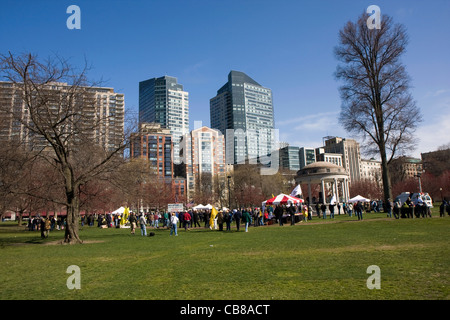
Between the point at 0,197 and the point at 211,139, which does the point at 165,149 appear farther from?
the point at 0,197

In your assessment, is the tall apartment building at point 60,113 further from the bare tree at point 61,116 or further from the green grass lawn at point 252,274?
the green grass lawn at point 252,274

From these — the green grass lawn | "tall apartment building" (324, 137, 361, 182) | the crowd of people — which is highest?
"tall apartment building" (324, 137, 361, 182)

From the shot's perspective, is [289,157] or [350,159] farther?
[289,157]

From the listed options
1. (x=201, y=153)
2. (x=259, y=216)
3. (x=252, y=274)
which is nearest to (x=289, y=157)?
(x=201, y=153)

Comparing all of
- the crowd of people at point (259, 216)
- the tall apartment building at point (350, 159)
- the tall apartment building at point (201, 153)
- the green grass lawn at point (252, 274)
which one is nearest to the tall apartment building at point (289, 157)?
the tall apartment building at point (350, 159)

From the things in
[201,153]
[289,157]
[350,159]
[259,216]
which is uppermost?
[289,157]

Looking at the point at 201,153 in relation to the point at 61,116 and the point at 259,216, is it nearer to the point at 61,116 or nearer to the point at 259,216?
the point at 259,216

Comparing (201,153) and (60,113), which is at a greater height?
(201,153)

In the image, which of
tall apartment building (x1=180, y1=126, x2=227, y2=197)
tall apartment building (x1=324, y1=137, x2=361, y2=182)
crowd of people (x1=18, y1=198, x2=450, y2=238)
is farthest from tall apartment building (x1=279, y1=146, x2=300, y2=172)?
crowd of people (x1=18, y1=198, x2=450, y2=238)

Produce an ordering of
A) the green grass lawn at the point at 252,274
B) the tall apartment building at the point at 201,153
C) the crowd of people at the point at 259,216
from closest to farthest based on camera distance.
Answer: the green grass lawn at the point at 252,274, the crowd of people at the point at 259,216, the tall apartment building at the point at 201,153

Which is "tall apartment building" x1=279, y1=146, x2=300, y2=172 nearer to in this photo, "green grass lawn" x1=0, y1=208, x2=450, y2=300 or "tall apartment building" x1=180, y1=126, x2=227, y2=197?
"tall apartment building" x1=180, y1=126, x2=227, y2=197

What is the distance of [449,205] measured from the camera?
25938mm

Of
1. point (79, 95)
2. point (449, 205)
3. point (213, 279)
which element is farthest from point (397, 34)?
point (213, 279)

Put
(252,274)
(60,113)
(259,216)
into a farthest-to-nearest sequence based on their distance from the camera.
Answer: (259,216)
(60,113)
(252,274)
